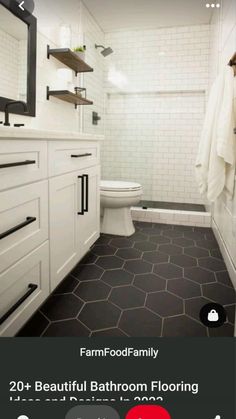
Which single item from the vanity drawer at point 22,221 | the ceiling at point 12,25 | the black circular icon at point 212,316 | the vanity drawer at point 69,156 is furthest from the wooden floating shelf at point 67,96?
the black circular icon at point 212,316

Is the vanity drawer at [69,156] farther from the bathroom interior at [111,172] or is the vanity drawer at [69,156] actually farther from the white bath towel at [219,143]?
the white bath towel at [219,143]

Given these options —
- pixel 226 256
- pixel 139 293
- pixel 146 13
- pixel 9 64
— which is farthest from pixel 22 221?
pixel 146 13

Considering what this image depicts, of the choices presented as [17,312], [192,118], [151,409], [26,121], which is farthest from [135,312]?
[192,118]

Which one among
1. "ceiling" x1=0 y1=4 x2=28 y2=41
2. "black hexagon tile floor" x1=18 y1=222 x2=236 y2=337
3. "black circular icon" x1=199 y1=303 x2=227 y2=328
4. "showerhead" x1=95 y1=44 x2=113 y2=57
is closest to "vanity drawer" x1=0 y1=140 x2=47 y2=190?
"black hexagon tile floor" x1=18 y1=222 x2=236 y2=337

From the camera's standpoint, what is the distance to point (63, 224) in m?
1.43

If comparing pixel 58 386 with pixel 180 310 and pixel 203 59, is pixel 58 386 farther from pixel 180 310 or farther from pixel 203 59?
pixel 203 59

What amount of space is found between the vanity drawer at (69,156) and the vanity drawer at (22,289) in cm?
35

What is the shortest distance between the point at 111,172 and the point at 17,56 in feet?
6.51

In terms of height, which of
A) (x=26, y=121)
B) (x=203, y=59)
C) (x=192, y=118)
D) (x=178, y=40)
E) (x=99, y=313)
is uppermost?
(x=178, y=40)

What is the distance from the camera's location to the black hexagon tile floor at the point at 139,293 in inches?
48.6

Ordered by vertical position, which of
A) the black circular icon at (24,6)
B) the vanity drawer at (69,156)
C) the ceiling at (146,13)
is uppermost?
the ceiling at (146,13)

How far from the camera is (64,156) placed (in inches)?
55.0

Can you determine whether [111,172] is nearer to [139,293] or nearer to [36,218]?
[139,293]

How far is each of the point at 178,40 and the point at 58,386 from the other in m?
3.69
